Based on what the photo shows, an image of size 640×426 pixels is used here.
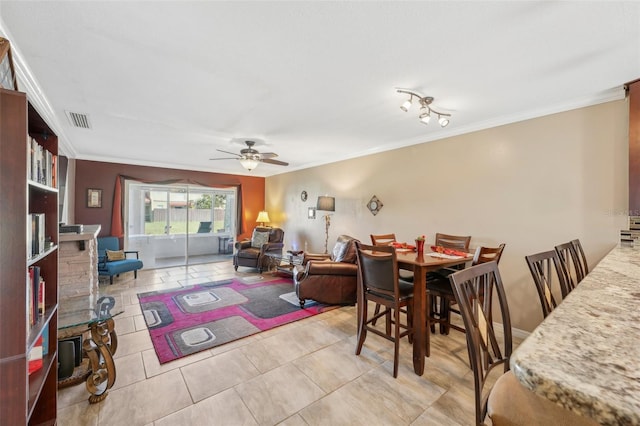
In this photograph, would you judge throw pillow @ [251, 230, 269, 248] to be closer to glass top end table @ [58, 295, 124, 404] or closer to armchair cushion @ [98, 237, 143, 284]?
armchair cushion @ [98, 237, 143, 284]

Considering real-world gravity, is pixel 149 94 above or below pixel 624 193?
above

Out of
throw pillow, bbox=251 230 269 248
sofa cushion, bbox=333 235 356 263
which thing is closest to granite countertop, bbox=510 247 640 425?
sofa cushion, bbox=333 235 356 263

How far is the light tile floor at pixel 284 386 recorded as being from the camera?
180cm

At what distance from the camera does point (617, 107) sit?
2438 mm

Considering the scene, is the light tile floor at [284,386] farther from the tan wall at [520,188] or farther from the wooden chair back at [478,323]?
the tan wall at [520,188]

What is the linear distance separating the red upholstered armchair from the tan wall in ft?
8.27

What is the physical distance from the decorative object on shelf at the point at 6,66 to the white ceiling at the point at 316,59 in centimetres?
28

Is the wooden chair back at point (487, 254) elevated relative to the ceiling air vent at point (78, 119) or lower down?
lower down

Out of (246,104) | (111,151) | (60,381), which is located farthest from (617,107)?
(111,151)

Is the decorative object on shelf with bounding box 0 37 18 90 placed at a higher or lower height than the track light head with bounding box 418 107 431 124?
lower

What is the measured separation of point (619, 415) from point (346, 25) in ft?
6.30

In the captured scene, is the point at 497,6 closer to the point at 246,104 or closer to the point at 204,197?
the point at 246,104

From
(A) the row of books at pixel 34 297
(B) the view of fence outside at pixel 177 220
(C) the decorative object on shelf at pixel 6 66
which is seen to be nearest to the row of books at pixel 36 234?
(A) the row of books at pixel 34 297

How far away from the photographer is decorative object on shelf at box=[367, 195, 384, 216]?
4.53 metres
